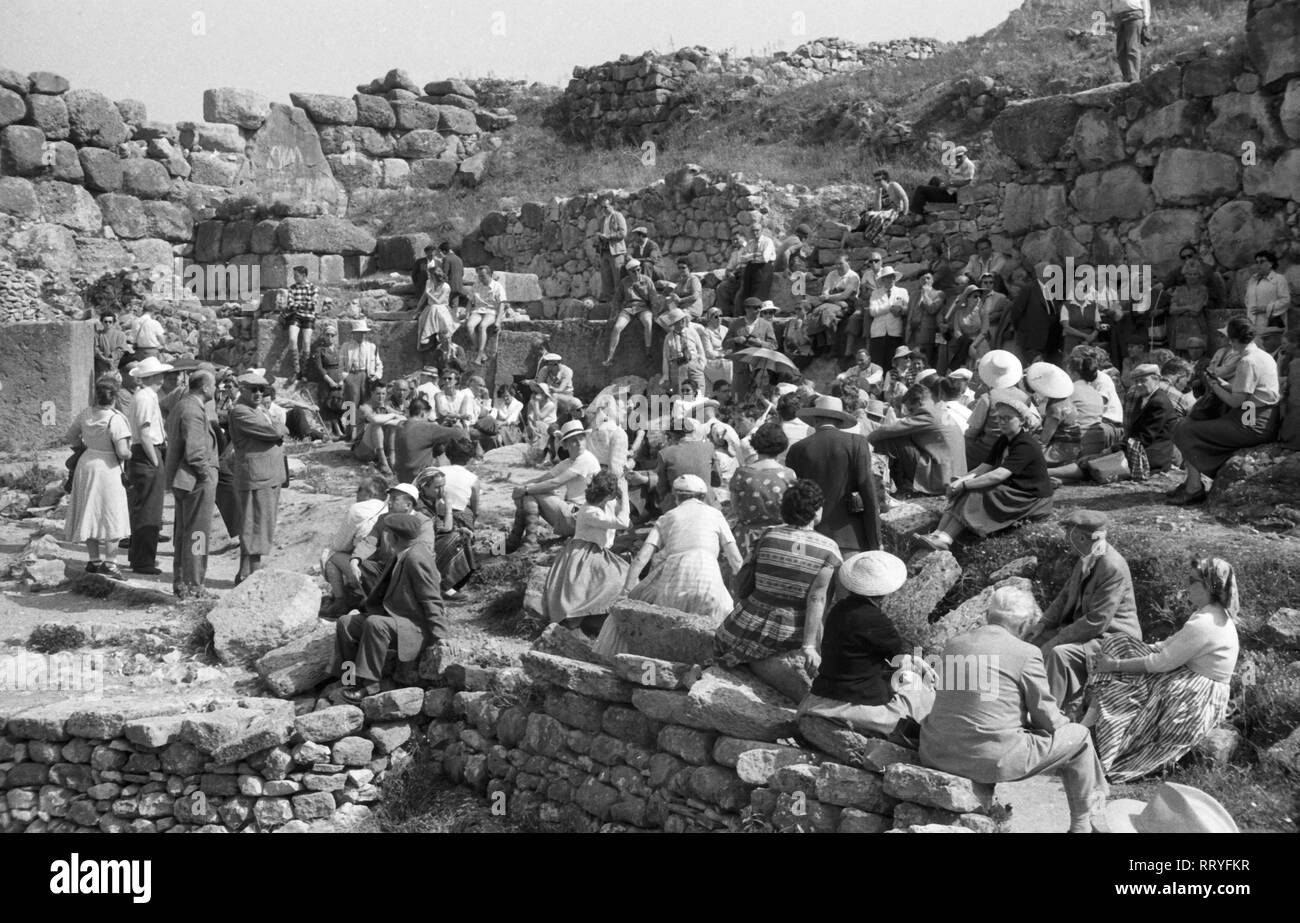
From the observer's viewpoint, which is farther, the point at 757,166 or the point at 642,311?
the point at 757,166

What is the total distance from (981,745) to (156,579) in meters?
7.63

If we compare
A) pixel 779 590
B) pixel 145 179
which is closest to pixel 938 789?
pixel 779 590

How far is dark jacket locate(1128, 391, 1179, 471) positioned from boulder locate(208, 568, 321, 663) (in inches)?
225

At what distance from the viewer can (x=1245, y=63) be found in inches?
535

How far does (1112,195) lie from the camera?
1476 centimetres

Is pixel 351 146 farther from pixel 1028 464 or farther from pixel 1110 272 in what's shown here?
pixel 1028 464

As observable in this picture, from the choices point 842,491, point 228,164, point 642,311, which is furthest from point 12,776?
point 228,164

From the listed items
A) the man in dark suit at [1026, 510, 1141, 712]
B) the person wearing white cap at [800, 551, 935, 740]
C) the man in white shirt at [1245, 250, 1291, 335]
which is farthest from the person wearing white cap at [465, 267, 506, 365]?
the person wearing white cap at [800, 551, 935, 740]

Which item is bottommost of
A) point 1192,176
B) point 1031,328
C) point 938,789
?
point 938,789

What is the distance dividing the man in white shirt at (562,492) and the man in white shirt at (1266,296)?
548 cm

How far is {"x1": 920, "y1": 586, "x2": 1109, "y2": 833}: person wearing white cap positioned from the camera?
20.4 feet

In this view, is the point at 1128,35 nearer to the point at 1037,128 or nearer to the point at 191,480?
the point at 1037,128

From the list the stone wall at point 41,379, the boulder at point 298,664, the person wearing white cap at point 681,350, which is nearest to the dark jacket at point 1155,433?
the boulder at point 298,664

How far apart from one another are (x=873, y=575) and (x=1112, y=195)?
920 centimetres
